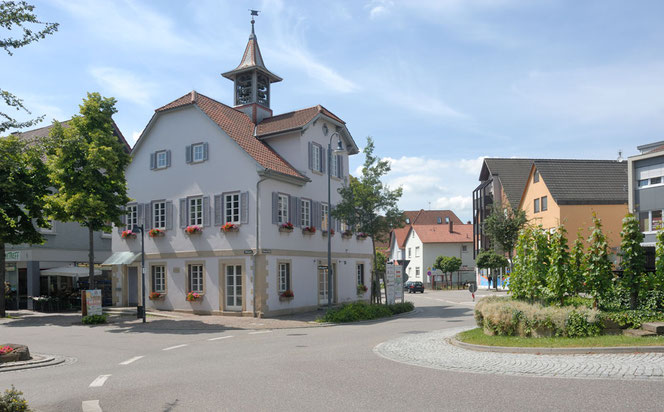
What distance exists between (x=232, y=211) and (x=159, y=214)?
Answer: 16.1ft

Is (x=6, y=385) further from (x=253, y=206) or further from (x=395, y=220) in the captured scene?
(x=395, y=220)

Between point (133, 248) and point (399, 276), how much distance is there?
13.7m

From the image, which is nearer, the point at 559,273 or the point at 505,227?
the point at 559,273

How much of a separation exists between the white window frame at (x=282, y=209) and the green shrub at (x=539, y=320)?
42.8ft

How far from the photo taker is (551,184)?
48.3 meters

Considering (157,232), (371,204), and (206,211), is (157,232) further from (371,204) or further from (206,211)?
(371,204)

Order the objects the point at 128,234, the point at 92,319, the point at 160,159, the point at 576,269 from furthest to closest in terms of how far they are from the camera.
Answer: the point at 128,234
the point at 160,159
the point at 92,319
the point at 576,269

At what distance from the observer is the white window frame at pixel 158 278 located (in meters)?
27.7

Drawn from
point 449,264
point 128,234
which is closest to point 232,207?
point 128,234

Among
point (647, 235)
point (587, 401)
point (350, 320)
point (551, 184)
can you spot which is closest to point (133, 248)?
point (350, 320)

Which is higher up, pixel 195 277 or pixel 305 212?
pixel 305 212

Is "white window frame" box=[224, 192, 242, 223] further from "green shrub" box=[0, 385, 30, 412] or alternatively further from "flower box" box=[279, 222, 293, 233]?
"green shrub" box=[0, 385, 30, 412]

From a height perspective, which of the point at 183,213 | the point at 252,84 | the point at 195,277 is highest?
the point at 252,84

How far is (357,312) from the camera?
23.5 meters
